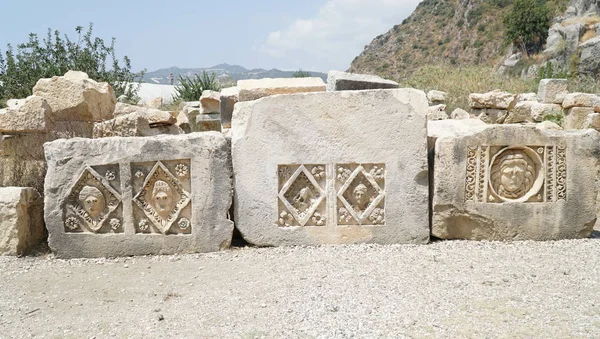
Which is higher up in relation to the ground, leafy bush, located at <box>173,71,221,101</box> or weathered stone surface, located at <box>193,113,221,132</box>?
leafy bush, located at <box>173,71,221,101</box>

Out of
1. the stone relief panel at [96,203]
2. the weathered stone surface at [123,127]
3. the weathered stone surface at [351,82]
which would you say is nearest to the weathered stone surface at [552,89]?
the weathered stone surface at [351,82]

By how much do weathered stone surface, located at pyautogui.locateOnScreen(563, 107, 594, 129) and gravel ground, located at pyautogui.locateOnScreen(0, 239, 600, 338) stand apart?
613 cm

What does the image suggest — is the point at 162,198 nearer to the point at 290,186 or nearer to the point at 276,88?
the point at 290,186

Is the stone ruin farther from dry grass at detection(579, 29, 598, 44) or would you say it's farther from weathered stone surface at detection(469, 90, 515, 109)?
dry grass at detection(579, 29, 598, 44)

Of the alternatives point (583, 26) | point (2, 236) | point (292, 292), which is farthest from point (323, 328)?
point (583, 26)

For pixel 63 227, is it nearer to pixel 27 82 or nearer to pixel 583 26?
pixel 27 82

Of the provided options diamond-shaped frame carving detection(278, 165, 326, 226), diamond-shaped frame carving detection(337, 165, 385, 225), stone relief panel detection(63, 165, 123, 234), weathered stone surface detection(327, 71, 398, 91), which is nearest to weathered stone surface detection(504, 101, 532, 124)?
weathered stone surface detection(327, 71, 398, 91)

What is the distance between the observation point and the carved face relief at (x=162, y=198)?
3.83 metres

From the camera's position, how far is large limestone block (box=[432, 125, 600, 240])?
3.80 metres

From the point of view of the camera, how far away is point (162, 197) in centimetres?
383

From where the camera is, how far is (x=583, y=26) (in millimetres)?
22047

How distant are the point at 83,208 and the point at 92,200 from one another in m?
0.13

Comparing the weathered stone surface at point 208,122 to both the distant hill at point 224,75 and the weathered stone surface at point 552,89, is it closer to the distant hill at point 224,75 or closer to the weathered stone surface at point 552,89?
the distant hill at point 224,75

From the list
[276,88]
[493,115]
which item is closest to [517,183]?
[276,88]
